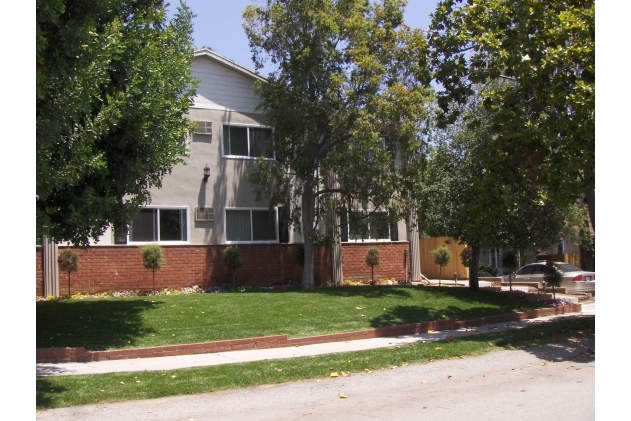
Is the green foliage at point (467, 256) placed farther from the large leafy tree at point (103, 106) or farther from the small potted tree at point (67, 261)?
the small potted tree at point (67, 261)

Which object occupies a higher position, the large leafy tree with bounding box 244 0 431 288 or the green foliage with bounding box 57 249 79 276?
the large leafy tree with bounding box 244 0 431 288

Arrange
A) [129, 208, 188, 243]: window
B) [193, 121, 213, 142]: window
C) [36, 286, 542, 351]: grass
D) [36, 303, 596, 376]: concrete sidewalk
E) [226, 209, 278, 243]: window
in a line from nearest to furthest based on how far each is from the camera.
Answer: [36, 303, 596, 376]: concrete sidewalk → [36, 286, 542, 351]: grass → [129, 208, 188, 243]: window → [193, 121, 213, 142]: window → [226, 209, 278, 243]: window

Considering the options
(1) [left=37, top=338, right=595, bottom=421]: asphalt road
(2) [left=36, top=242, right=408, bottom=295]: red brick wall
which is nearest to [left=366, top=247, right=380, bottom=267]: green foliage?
(2) [left=36, top=242, right=408, bottom=295]: red brick wall

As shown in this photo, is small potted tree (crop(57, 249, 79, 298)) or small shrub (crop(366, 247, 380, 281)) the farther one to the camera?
small shrub (crop(366, 247, 380, 281))

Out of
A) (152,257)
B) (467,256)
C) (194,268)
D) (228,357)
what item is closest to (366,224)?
(467,256)

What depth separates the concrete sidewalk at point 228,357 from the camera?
10.7 meters

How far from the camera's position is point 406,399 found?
29.9 feet

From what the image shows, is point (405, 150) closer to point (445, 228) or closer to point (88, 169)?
point (445, 228)

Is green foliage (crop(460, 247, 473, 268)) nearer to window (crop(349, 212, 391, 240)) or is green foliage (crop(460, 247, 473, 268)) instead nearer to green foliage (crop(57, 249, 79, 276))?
window (crop(349, 212, 391, 240))

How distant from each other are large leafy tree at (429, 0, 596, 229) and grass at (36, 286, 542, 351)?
15.9 feet

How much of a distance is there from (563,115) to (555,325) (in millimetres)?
5862

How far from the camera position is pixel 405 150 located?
66.8ft

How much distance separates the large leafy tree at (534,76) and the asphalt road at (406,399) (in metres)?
4.22

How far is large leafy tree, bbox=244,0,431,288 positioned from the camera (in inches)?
798
